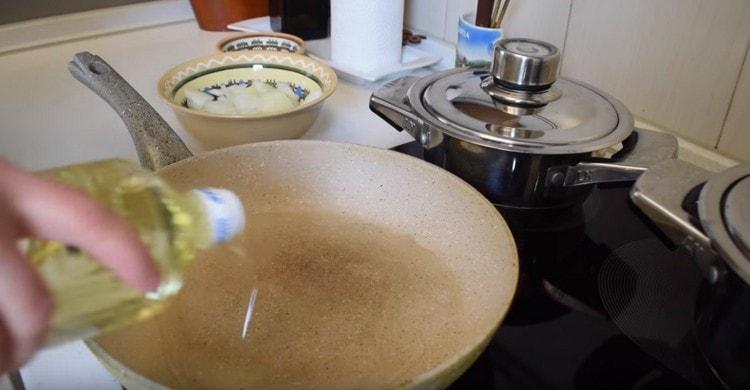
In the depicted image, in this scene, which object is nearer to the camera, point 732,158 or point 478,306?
point 478,306

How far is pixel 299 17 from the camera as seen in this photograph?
91 centimetres

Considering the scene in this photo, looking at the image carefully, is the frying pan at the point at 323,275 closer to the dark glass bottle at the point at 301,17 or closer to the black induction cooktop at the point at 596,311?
the black induction cooktop at the point at 596,311

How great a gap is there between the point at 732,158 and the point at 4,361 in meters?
0.61

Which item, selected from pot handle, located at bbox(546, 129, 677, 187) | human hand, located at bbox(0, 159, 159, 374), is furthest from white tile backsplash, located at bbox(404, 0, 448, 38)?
human hand, located at bbox(0, 159, 159, 374)

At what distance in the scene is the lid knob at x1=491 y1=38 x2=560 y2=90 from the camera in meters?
0.50

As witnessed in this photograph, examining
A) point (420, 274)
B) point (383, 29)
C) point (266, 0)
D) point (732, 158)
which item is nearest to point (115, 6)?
point (266, 0)

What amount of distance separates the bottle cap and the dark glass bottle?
64 centimetres

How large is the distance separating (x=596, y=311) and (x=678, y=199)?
4.7 inches

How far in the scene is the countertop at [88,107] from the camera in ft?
1.35

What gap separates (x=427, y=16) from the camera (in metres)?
0.92

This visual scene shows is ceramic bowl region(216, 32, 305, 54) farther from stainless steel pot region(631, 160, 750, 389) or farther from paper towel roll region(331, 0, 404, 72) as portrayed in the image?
stainless steel pot region(631, 160, 750, 389)

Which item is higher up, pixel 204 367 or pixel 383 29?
pixel 383 29

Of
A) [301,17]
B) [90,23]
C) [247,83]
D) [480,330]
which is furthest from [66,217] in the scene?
[90,23]

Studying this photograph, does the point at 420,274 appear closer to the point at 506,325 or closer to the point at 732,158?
the point at 506,325
